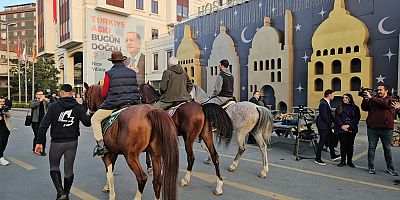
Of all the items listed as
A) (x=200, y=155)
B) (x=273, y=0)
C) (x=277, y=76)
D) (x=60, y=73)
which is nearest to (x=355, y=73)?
(x=277, y=76)

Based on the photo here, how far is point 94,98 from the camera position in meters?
5.08

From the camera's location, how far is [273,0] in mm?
19688

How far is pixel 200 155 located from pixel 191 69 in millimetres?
17972

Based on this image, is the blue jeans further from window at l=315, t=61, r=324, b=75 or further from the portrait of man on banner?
the portrait of man on banner

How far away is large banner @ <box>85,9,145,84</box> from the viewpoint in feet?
117

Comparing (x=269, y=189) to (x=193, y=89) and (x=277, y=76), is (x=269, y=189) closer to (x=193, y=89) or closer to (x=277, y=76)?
(x=193, y=89)

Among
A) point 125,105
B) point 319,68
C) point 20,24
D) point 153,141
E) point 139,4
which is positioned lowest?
point 153,141

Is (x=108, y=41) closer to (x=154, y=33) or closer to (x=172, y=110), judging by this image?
(x=154, y=33)

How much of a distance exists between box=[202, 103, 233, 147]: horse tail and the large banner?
31.3 m

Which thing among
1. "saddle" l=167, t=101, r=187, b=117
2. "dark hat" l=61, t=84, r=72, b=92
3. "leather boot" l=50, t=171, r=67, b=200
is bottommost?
"leather boot" l=50, t=171, r=67, b=200

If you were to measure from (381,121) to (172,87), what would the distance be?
4329 millimetres

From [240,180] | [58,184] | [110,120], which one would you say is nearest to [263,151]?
[240,180]

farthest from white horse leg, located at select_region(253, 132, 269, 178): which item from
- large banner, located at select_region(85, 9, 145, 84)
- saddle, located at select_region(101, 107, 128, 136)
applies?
large banner, located at select_region(85, 9, 145, 84)

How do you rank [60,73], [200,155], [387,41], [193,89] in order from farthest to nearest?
[60,73], [387,41], [200,155], [193,89]
